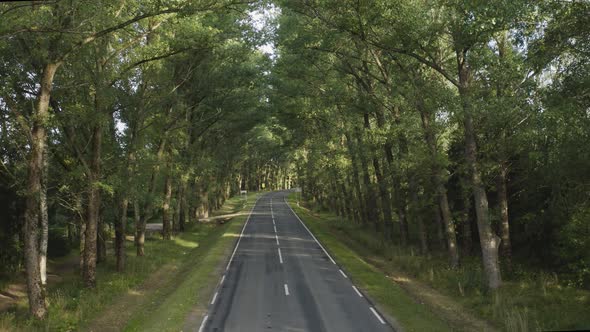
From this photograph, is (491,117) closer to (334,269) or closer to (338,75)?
(334,269)

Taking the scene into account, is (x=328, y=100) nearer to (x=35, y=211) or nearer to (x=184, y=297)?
(x=184, y=297)

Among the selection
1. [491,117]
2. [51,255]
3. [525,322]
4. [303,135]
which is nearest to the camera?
[525,322]

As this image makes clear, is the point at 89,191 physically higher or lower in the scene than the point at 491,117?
lower

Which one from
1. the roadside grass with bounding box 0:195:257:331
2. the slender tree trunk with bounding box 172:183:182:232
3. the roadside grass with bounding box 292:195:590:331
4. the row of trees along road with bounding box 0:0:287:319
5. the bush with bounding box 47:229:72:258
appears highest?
the row of trees along road with bounding box 0:0:287:319

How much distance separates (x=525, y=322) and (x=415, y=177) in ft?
46.1

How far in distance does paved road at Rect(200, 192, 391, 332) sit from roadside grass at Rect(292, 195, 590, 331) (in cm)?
172

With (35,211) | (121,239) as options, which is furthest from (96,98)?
(121,239)

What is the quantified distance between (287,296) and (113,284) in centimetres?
803

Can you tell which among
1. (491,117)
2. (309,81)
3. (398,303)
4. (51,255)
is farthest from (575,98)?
(51,255)

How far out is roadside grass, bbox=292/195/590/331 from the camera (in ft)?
47.3

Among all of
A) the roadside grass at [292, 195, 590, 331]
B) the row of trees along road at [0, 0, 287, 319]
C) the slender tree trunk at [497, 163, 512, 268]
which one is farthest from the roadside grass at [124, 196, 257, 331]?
the slender tree trunk at [497, 163, 512, 268]

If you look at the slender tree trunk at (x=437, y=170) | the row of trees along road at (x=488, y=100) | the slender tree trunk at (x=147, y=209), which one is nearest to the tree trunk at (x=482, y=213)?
the row of trees along road at (x=488, y=100)

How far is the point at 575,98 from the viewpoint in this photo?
13.8 metres

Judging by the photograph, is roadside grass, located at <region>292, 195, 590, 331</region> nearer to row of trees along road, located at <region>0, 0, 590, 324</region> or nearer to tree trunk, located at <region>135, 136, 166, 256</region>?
row of trees along road, located at <region>0, 0, 590, 324</region>
